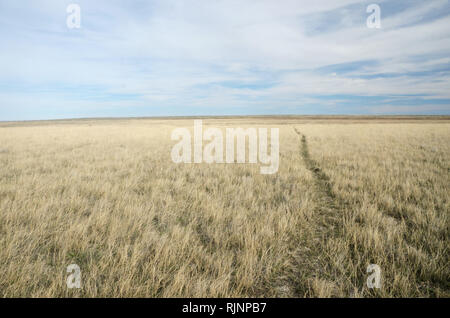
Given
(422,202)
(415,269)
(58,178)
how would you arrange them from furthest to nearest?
(58,178), (422,202), (415,269)

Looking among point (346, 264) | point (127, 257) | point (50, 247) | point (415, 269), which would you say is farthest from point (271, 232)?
point (50, 247)

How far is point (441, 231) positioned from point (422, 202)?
64.7 inches

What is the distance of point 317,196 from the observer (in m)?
6.00

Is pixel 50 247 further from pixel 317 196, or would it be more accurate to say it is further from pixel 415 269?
pixel 317 196
